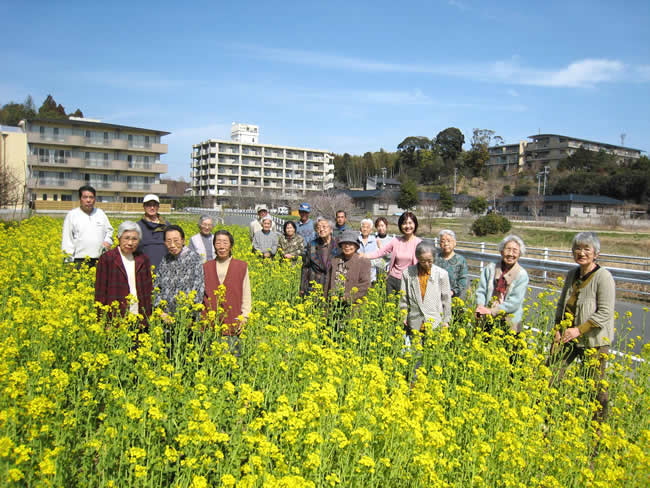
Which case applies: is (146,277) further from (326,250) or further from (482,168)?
(482,168)

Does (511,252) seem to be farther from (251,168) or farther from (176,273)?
(251,168)

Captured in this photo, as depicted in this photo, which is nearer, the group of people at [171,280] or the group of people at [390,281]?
the group of people at [390,281]

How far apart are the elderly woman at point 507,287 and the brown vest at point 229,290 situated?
2451mm

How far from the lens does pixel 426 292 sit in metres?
5.05

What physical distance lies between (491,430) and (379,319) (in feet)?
8.07

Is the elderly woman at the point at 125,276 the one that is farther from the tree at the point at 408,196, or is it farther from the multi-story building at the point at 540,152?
the multi-story building at the point at 540,152

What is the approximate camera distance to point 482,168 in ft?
289

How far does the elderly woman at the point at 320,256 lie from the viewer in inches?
231

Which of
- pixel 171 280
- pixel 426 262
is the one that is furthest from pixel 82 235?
pixel 426 262

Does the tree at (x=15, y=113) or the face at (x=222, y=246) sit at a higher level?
the tree at (x=15, y=113)

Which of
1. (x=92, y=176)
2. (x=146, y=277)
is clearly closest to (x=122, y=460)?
(x=146, y=277)

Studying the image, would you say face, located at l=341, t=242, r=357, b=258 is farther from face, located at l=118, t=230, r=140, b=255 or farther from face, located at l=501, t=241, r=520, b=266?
face, located at l=118, t=230, r=140, b=255

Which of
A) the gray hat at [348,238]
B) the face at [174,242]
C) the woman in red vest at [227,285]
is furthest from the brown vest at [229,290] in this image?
the gray hat at [348,238]

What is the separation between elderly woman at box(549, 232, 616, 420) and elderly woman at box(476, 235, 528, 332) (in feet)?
1.59
